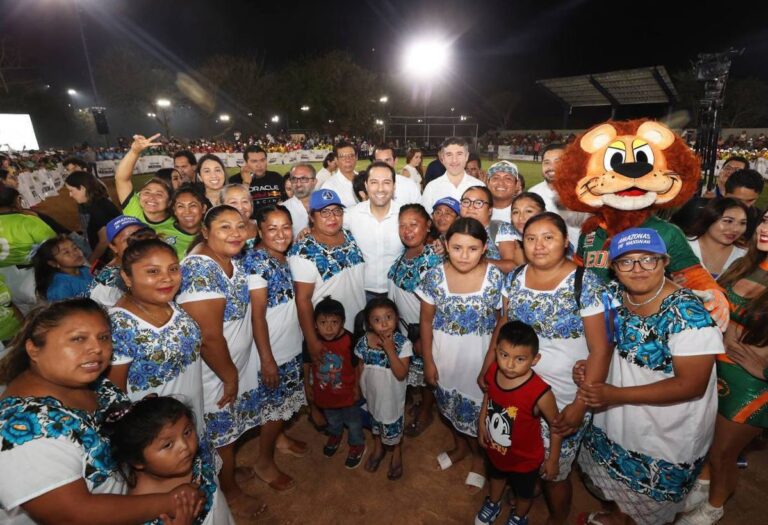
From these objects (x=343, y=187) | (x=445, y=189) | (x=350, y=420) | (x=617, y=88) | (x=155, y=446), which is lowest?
(x=350, y=420)

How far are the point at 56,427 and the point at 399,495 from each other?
2.55 meters

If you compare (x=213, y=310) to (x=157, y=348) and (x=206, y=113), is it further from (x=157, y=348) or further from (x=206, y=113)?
(x=206, y=113)

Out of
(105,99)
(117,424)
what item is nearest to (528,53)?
(105,99)

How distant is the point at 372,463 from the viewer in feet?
11.3

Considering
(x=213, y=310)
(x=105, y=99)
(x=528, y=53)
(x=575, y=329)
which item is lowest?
(x=575, y=329)

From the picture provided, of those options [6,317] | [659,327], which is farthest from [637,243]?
[6,317]

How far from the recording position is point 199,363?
241 centimetres

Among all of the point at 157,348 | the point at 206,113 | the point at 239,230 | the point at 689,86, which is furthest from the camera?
the point at 206,113

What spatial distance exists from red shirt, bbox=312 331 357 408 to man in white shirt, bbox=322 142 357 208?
2966mm

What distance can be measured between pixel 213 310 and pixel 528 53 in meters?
53.4

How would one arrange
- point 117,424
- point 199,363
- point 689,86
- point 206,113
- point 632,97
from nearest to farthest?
point 117,424 → point 199,363 → point 632,97 → point 689,86 → point 206,113

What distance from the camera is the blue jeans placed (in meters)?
3.51

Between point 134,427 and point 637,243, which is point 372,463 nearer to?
point 134,427

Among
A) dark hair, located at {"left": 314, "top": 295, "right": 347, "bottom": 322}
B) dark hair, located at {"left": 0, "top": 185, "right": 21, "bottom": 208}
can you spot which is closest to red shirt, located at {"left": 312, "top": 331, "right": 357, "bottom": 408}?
dark hair, located at {"left": 314, "top": 295, "right": 347, "bottom": 322}
